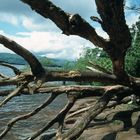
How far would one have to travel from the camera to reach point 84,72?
906 centimetres

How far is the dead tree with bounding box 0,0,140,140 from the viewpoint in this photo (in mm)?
5695

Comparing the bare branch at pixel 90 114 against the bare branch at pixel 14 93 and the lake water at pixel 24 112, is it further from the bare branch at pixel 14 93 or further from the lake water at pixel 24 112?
the lake water at pixel 24 112

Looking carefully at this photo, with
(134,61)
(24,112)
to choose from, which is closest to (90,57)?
(134,61)

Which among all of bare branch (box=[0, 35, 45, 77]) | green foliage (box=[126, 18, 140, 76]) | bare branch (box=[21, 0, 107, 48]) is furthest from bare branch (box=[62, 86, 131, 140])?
green foliage (box=[126, 18, 140, 76])

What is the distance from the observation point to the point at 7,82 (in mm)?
8430

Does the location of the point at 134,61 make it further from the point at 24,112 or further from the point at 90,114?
the point at 90,114

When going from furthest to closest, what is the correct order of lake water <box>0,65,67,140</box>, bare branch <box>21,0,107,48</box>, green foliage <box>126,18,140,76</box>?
green foliage <box>126,18,140,76</box> → lake water <box>0,65,67,140</box> → bare branch <box>21,0,107,48</box>

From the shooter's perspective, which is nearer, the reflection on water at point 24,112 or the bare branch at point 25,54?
the bare branch at point 25,54

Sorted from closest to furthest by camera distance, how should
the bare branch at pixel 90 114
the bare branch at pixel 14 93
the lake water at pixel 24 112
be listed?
the bare branch at pixel 14 93 → the bare branch at pixel 90 114 → the lake water at pixel 24 112

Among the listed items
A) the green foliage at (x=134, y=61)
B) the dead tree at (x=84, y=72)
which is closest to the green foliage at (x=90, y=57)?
the green foliage at (x=134, y=61)

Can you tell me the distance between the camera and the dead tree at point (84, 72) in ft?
18.7

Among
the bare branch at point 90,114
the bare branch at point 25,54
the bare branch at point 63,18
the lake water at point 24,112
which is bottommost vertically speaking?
the lake water at point 24,112

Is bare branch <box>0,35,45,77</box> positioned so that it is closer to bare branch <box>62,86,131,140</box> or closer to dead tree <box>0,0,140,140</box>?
dead tree <box>0,0,140,140</box>

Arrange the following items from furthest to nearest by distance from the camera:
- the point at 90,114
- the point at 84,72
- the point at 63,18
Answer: the point at 84,72
the point at 90,114
the point at 63,18
